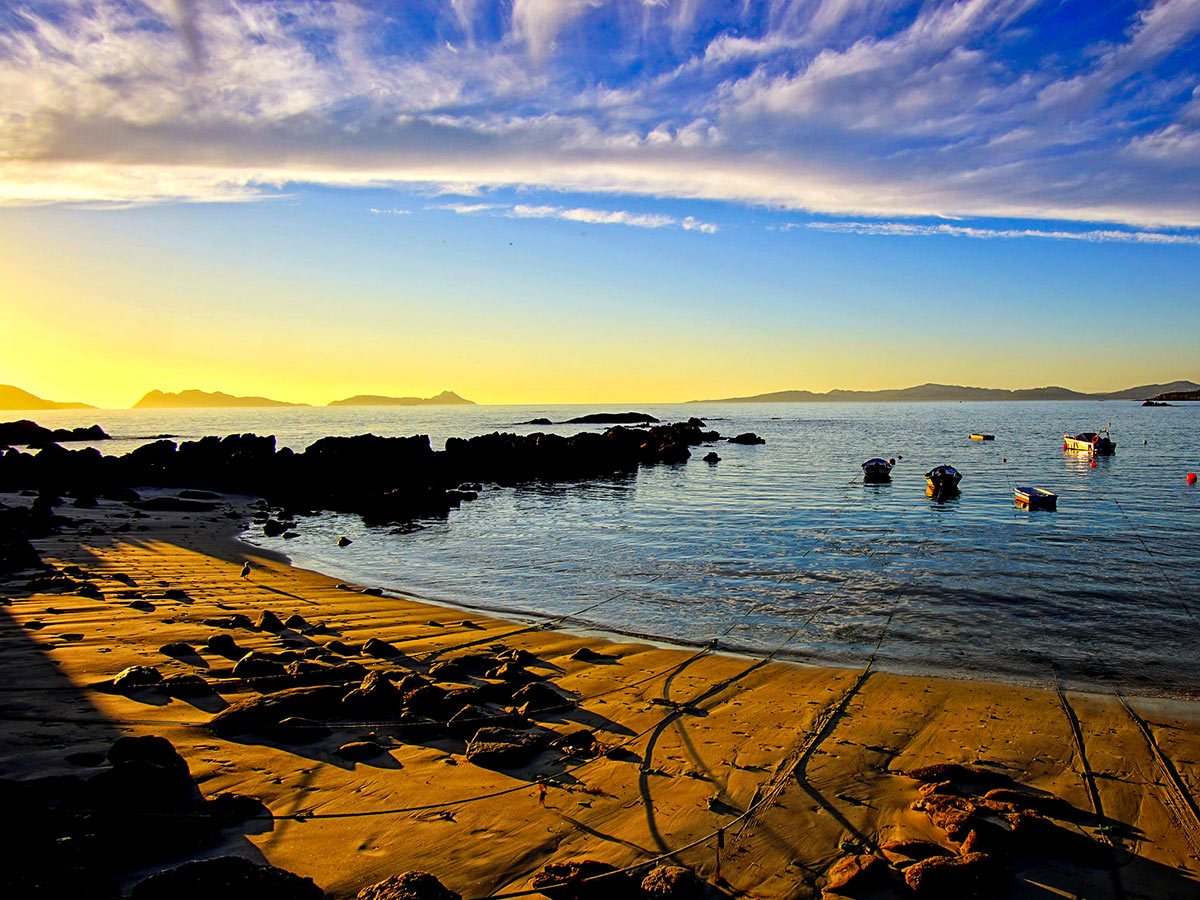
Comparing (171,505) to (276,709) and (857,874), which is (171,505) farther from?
(857,874)

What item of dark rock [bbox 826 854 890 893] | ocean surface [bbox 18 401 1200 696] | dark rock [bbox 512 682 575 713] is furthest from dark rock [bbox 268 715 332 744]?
ocean surface [bbox 18 401 1200 696]

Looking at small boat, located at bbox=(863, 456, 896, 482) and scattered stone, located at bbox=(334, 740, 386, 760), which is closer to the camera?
scattered stone, located at bbox=(334, 740, 386, 760)

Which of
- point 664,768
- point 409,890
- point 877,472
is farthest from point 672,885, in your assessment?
point 877,472

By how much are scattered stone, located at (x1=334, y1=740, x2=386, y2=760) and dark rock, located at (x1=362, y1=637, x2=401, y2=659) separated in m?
4.27

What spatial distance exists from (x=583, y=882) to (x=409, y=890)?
1494 mm

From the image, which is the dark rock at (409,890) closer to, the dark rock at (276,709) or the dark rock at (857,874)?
the dark rock at (857,874)

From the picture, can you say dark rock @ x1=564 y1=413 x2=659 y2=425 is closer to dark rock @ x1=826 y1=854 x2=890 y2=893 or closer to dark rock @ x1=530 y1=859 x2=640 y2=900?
dark rock @ x1=826 y1=854 x2=890 y2=893

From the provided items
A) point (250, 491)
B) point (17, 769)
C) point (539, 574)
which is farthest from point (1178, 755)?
point (250, 491)

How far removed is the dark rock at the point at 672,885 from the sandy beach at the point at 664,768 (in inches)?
7.9

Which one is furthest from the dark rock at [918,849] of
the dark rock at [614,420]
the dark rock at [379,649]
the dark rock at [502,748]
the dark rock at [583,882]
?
the dark rock at [614,420]

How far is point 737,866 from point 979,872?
2158 mm

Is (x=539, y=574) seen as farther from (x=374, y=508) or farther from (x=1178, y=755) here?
(x=374, y=508)

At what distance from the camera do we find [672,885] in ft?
19.3

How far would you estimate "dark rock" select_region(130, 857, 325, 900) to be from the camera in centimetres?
484
